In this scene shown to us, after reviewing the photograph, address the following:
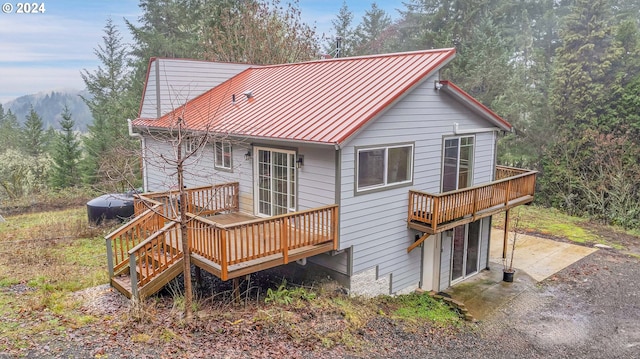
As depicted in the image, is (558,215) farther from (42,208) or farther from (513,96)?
(42,208)

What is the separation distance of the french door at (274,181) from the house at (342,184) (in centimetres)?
3

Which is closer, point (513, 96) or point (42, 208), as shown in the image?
point (42, 208)

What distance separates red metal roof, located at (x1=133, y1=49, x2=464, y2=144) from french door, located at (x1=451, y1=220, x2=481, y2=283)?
14.6 feet

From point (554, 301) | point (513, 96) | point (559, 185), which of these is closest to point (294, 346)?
point (554, 301)

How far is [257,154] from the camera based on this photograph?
9492 mm

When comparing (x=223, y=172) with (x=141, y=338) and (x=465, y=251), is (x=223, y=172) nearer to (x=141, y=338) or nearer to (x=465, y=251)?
(x=141, y=338)

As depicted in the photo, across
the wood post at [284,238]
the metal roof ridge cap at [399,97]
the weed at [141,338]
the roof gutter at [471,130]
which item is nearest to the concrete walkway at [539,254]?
the roof gutter at [471,130]

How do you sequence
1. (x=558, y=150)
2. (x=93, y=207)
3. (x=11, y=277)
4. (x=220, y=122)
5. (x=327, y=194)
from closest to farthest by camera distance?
1. (x=327, y=194)
2. (x=11, y=277)
3. (x=220, y=122)
4. (x=93, y=207)
5. (x=558, y=150)

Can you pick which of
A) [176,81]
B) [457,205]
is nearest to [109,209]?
[176,81]

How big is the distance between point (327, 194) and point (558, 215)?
1578 centimetres

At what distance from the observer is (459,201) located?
9.16 metres

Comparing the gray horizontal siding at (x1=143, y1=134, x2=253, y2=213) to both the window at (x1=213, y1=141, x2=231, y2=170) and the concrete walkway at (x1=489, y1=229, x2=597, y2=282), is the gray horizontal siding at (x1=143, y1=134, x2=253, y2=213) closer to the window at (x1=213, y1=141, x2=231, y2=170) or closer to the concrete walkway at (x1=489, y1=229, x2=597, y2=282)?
the window at (x1=213, y1=141, x2=231, y2=170)

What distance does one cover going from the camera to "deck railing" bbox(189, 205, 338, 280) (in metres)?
6.64

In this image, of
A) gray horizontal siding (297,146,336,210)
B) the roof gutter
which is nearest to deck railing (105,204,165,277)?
gray horizontal siding (297,146,336,210)
